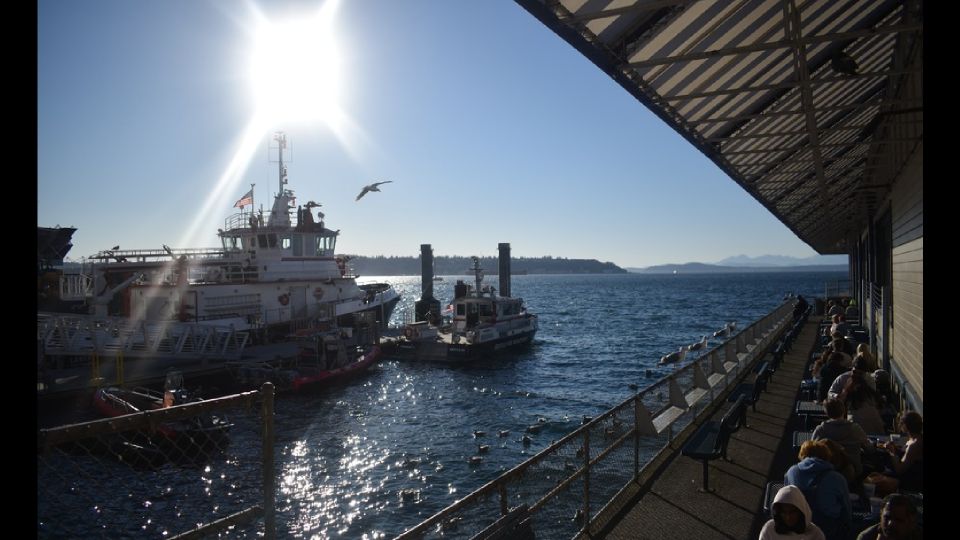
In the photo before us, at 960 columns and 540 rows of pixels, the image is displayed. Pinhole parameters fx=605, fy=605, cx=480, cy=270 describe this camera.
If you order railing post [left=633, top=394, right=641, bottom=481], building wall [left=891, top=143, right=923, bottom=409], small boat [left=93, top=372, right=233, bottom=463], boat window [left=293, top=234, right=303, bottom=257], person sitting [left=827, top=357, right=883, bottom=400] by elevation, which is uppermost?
boat window [left=293, top=234, right=303, bottom=257]

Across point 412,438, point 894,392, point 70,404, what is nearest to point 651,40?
point 894,392

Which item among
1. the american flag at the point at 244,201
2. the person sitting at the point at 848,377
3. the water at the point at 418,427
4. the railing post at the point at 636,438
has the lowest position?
the water at the point at 418,427

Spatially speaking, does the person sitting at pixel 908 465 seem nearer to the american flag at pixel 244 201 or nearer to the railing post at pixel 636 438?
the railing post at pixel 636 438

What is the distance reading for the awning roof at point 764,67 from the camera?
497 cm

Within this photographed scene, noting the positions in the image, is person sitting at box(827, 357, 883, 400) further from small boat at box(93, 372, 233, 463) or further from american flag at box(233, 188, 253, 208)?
american flag at box(233, 188, 253, 208)

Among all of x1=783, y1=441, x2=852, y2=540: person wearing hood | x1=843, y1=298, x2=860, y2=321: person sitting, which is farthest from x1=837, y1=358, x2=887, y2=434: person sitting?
x1=843, y1=298, x2=860, y2=321: person sitting

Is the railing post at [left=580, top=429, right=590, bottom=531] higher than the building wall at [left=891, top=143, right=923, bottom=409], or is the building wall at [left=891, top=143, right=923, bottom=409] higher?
the building wall at [left=891, top=143, right=923, bottom=409]

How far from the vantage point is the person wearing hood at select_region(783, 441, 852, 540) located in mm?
4828

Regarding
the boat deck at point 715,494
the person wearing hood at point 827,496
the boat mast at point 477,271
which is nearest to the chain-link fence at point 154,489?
the boat deck at point 715,494

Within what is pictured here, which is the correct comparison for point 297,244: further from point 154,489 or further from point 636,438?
point 636,438

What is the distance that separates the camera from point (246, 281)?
31.9 metres

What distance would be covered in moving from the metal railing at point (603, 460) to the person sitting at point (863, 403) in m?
2.42

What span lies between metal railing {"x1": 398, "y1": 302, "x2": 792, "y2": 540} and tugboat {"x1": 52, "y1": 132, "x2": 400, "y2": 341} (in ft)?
70.1
